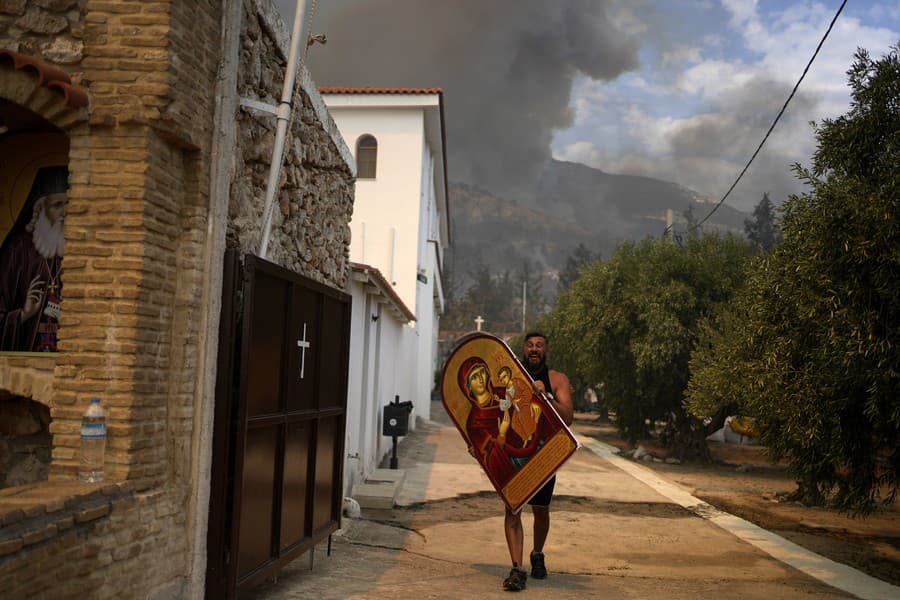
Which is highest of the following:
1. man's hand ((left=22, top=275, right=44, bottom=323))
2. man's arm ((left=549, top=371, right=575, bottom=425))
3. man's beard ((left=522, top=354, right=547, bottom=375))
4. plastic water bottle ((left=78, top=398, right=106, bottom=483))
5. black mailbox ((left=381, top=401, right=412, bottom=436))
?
man's hand ((left=22, top=275, right=44, bottom=323))

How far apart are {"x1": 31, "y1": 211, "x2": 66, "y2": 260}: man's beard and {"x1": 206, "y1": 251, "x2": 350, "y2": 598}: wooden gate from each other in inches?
51.8

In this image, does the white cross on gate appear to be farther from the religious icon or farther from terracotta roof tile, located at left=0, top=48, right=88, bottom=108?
terracotta roof tile, located at left=0, top=48, right=88, bottom=108

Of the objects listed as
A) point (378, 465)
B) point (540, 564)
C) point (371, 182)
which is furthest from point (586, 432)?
point (540, 564)

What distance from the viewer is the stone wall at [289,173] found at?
5.44 metres

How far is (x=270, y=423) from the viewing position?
5445 millimetres

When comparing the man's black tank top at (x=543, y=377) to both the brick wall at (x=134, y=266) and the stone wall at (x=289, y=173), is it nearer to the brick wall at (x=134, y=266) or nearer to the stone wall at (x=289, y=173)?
the stone wall at (x=289, y=173)

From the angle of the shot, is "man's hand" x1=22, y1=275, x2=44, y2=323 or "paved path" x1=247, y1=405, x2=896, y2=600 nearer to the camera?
"man's hand" x1=22, y1=275, x2=44, y2=323

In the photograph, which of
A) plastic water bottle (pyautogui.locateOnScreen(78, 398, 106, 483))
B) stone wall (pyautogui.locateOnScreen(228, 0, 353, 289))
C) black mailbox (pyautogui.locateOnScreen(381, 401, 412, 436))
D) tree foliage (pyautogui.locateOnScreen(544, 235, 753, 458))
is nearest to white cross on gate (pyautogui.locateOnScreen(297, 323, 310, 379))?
stone wall (pyautogui.locateOnScreen(228, 0, 353, 289))

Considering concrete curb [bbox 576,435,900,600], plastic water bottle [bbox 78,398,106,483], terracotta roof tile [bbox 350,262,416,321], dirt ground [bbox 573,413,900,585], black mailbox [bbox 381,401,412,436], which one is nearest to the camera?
plastic water bottle [bbox 78,398,106,483]

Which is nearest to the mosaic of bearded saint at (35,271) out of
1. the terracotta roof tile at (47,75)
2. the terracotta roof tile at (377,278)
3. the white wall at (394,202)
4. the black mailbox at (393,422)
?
the terracotta roof tile at (47,75)

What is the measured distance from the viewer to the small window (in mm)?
25953

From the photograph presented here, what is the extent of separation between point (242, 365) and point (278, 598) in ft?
6.29

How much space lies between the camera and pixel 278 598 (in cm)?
570

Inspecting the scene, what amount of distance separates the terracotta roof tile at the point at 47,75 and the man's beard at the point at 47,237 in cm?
130
